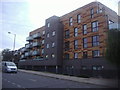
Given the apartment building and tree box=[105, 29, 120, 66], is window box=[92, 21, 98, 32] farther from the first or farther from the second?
tree box=[105, 29, 120, 66]

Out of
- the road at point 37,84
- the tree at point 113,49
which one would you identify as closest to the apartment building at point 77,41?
the road at point 37,84

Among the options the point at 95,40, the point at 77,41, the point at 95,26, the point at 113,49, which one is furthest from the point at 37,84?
the point at 77,41

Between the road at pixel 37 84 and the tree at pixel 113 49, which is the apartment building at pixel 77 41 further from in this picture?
the tree at pixel 113 49

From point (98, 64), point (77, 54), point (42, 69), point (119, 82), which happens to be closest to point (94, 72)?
point (98, 64)

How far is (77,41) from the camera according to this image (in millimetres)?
31484

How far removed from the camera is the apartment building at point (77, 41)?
26.7 metres

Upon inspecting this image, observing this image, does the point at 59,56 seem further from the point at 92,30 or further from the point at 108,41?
the point at 108,41

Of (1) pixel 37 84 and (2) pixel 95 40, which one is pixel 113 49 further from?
(2) pixel 95 40

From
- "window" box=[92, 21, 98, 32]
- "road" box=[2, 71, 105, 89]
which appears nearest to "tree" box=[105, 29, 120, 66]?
"road" box=[2, 71, 105, 89]

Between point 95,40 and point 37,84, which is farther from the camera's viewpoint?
point 95,40

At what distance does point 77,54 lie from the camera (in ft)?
102

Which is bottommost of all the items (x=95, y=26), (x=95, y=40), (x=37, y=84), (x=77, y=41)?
(x=37, y=84)

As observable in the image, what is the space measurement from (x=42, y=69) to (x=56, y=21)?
1166 cm

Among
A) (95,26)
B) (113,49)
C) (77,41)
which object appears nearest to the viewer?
(113,49)
